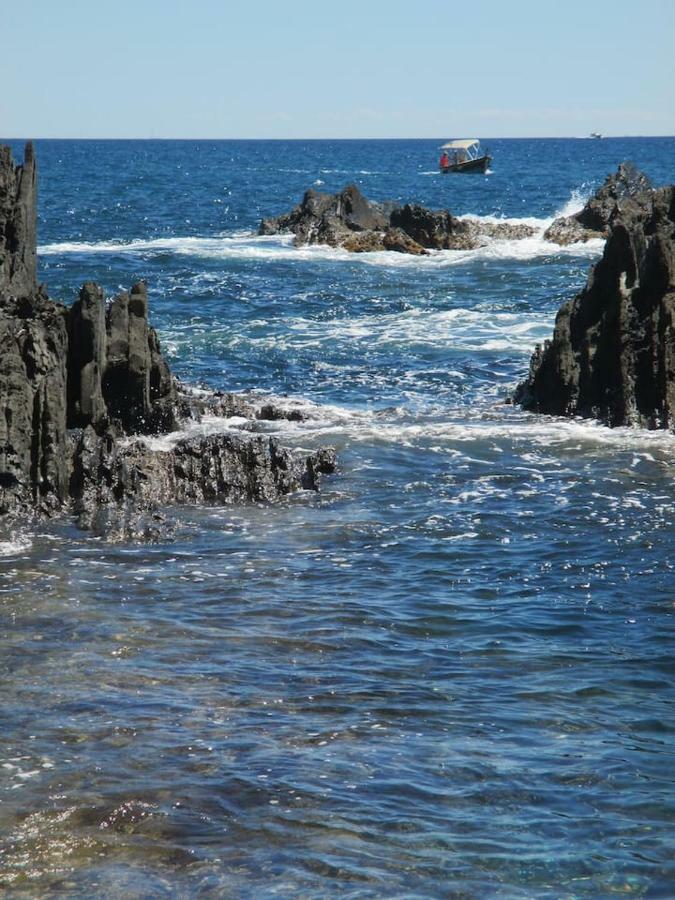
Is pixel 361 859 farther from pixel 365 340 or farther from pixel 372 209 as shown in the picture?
pixel 372 209

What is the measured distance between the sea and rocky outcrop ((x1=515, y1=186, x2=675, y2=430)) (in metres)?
0.59

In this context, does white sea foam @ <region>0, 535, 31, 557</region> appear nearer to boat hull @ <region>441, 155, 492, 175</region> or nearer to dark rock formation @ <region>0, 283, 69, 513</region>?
dark rock formation @ <region>0, 283, 69, 513</region>

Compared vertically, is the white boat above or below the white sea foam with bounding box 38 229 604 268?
above

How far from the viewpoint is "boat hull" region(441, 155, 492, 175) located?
10988cm

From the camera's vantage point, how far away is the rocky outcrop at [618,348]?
20109 millimetres

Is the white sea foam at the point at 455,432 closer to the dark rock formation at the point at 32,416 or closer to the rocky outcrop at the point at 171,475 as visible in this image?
the rocky outcrop at the point at 171,475

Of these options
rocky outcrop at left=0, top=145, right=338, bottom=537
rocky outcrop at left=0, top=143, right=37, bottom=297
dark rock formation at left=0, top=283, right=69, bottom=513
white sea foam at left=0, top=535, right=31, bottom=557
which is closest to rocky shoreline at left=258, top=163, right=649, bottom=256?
rocky outcrop at left=0, top=143, right=37, bottom=297

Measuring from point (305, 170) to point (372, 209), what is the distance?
267 ft

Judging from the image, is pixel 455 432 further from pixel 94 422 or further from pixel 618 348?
pixel 94 422

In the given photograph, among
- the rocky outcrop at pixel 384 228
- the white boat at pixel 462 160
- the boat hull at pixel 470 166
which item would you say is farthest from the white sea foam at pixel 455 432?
the white boat at pixel 462 160

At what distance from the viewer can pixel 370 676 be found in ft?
34.7

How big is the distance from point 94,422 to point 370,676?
728 centimetres

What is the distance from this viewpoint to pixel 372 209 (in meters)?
55.0

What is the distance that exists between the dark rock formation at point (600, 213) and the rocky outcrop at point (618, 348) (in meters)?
30.9
